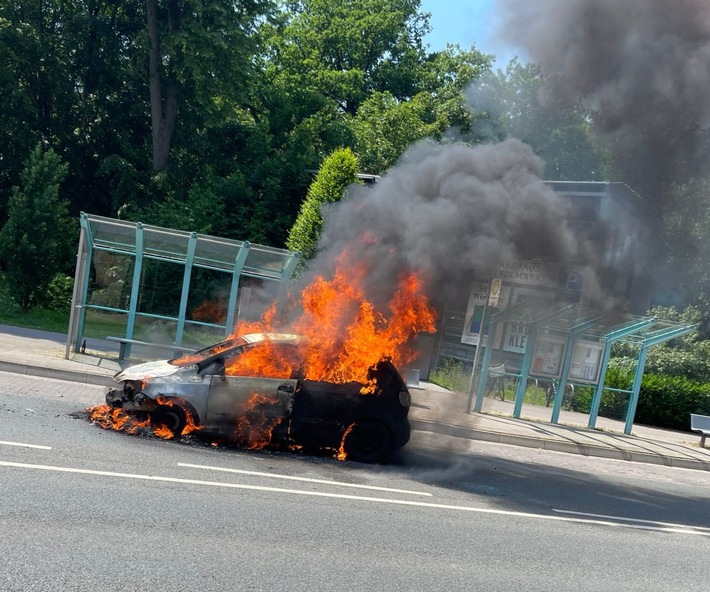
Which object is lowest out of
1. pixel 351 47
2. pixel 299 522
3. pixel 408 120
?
pixel 299 522

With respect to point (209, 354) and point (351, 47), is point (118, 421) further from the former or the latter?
point (351, 47)

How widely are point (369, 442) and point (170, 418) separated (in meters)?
2.45

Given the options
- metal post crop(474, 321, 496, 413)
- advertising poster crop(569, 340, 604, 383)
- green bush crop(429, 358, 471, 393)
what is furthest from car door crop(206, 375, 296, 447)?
green bush crop(429, 358, 471, 393)

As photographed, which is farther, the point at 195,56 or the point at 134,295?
the point at 195,56

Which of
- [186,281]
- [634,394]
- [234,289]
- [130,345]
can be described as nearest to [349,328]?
[234,289]

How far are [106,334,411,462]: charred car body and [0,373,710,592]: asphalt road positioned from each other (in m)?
0.29

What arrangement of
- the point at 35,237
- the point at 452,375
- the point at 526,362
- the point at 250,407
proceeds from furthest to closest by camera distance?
the point at 35,237, the point at 452,375, the point at 526,362, the point at 250,407

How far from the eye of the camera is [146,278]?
17000mm

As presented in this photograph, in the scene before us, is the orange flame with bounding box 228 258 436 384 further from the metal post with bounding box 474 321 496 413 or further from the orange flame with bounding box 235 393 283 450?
the metal post with bounding box 474 321 496 413

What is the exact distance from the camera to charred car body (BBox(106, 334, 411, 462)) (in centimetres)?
935

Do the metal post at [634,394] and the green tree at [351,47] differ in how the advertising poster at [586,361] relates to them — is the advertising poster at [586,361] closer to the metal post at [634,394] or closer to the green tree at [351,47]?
the metal post at [634,394]

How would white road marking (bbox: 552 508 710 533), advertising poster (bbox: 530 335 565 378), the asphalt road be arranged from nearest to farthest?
the asphalt road
white road marking (bbox: 552 508 710 533)
advertising poster (bbox: 530 335 565 378)

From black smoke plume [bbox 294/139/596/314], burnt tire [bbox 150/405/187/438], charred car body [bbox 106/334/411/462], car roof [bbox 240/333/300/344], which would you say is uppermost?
black smoke plume [bbox 294/139/596/314]

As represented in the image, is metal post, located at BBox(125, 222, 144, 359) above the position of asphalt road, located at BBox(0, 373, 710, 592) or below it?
above
